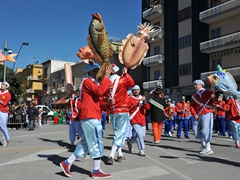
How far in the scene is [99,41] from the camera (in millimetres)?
5570

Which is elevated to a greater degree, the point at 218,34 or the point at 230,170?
the point at 218,34

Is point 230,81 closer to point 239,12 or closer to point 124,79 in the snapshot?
point 124,79

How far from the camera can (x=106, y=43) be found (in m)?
5.71

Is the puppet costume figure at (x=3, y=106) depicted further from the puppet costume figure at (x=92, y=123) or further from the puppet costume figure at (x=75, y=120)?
the puppet costume figure at (x=92, y=123)

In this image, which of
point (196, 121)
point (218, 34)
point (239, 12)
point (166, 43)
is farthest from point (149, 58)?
point (196, 121)

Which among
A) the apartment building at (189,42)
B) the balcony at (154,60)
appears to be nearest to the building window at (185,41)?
the apartment building at (189,42)

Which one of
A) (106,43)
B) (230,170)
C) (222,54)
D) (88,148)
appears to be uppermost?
(222,54)

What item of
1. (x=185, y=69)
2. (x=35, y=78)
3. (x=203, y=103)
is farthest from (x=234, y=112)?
(x=35, y=78)

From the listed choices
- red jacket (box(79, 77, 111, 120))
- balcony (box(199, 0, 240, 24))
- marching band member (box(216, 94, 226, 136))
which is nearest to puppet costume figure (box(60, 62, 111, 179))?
red jacket (box(79, 77, 111, 120))

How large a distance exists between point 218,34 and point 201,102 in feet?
68.9

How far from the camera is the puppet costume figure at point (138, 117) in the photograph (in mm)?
7450

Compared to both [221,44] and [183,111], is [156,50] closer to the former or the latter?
[221,44]

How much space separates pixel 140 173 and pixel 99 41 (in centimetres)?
264

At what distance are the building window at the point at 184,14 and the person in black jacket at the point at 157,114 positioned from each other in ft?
70.2
